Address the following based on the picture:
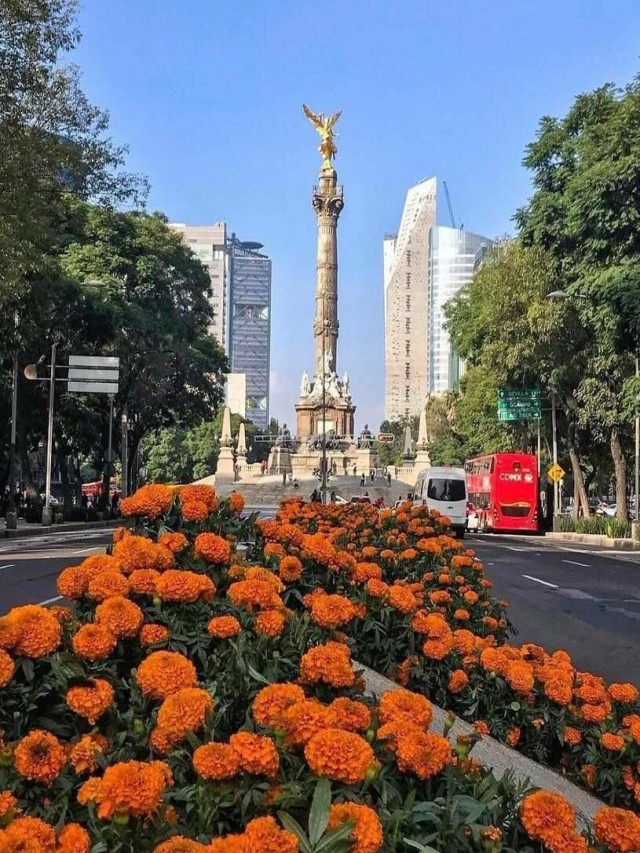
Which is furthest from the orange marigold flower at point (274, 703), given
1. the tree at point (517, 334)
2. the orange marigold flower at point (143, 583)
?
the tree at point (517, 334)

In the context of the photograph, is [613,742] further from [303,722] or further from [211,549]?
[303,722]

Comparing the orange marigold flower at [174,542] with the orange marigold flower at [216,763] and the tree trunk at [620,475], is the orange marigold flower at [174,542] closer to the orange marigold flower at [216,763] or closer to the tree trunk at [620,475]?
the orange marigold flower at [216,763]

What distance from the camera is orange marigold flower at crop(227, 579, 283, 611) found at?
358 centimetres

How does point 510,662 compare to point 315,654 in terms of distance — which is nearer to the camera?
point 315,654

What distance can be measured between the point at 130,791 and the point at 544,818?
100 cm

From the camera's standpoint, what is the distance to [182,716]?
2564 mm

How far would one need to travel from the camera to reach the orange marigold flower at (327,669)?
9.41 feet

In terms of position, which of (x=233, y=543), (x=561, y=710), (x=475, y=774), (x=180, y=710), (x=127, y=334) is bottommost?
(x=561, y=710)

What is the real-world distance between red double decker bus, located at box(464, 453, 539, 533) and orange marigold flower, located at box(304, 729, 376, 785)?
116 feet

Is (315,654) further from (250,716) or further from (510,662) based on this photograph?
(510,662)

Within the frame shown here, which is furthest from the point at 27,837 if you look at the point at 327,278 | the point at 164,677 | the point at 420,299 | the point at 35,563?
the point at 420,299

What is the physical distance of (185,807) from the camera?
238 cm

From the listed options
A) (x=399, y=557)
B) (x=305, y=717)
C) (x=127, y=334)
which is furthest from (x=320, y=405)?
(x=305, y=717)

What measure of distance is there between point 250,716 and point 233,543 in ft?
6.48
